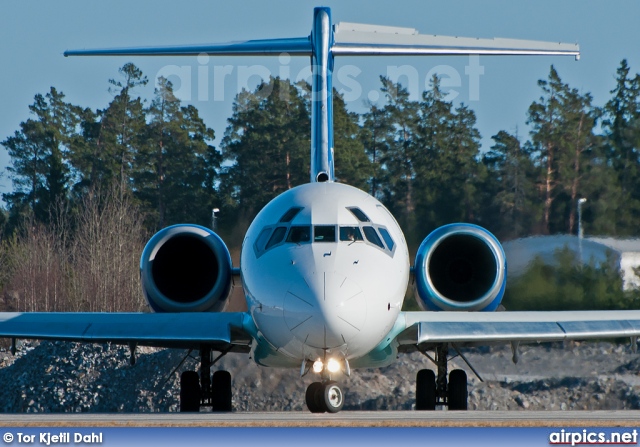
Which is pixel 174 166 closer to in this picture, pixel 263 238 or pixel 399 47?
pixel 399 47

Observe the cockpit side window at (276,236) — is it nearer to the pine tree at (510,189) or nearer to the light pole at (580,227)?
the light pole at (580,227)

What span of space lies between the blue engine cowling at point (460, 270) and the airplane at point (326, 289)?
0.02 meters

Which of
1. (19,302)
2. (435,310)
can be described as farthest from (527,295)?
(19,302)

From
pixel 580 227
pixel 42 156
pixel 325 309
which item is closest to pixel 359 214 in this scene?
pixel 325 309

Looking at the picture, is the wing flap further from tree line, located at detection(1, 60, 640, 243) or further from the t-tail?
tree line, located at detection(1, 60, 640, 243)

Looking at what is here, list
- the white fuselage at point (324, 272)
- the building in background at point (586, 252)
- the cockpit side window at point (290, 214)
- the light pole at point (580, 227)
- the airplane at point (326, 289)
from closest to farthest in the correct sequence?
the white fuselage at point (324, 272) → the airplane at point (326, 289) → the cockpit side window at point (290, 214) → the building in background at point (586, 252) → the light pole at point (580, 227)

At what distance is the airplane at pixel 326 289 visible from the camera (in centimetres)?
1620

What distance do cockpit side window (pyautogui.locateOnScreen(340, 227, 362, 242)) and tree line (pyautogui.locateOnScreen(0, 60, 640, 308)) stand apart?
31.3ft

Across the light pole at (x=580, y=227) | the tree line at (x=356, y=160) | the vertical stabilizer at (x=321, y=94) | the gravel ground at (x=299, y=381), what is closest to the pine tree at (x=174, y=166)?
A: the tree line at (x=356, y=160)

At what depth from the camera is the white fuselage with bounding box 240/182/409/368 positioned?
15766mm

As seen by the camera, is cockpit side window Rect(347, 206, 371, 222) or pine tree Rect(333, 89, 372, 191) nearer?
cockpit side window Rect(347, 206, 371, 222)

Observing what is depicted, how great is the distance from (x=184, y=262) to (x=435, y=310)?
4057 mm

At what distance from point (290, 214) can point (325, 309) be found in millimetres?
2213

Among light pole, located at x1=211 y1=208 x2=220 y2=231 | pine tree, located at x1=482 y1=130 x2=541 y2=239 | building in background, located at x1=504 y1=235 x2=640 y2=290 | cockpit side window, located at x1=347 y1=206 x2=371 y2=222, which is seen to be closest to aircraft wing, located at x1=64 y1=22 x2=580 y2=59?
cockpit side window, located at x1=347 y1=206 x2=371 y2=222
